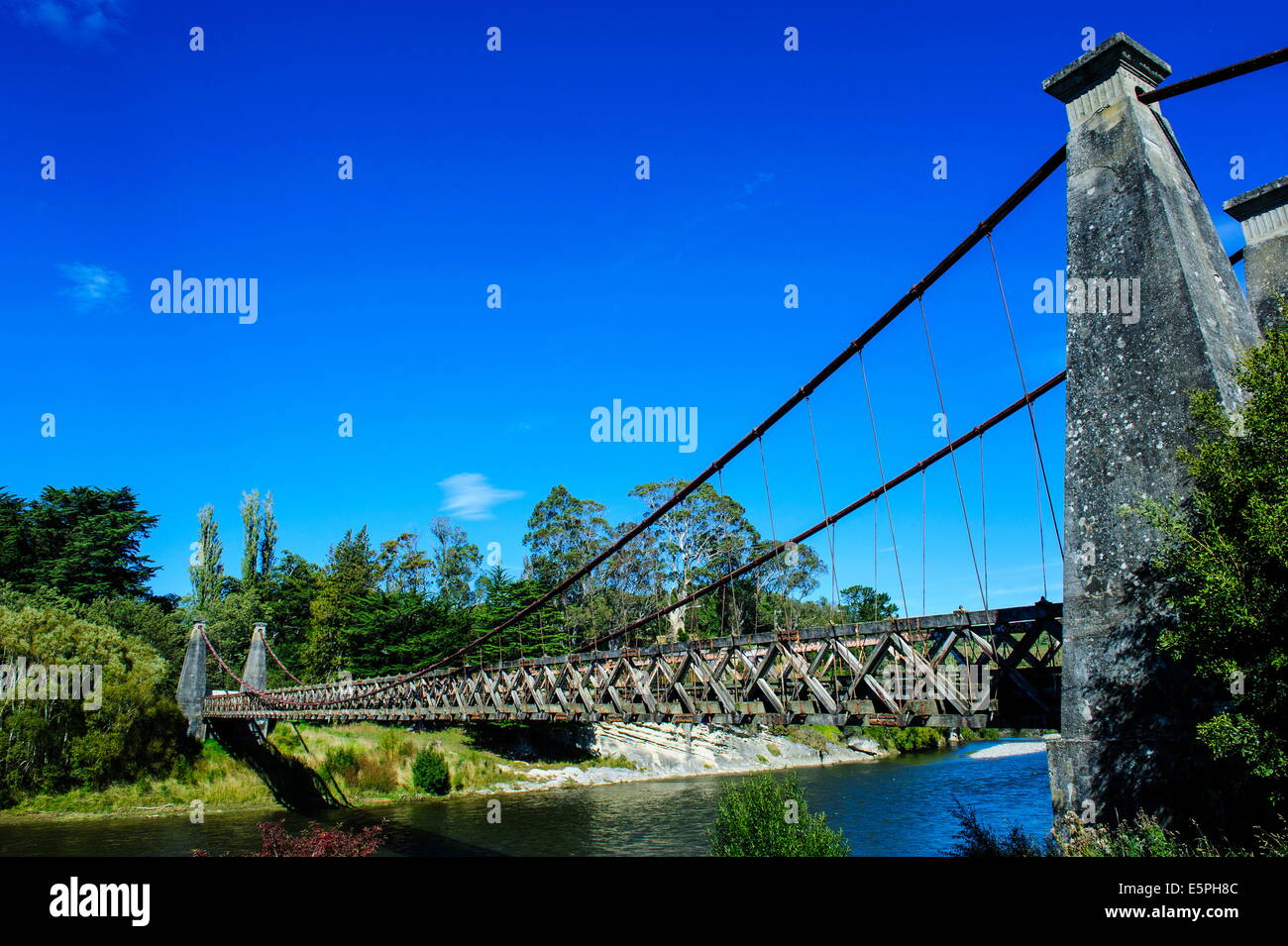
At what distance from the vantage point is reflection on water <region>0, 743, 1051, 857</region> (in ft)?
68.0

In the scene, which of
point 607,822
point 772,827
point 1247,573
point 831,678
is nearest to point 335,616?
point 607,822

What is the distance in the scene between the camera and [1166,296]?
6.66m

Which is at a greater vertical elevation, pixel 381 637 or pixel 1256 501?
pixel 1256 501

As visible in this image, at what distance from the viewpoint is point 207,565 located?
52.8 metres

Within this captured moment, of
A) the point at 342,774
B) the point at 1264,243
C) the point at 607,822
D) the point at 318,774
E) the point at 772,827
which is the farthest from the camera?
the point at 342,774

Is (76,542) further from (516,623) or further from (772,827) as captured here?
(772,827)

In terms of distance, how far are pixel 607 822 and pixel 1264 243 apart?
2355 centimetres

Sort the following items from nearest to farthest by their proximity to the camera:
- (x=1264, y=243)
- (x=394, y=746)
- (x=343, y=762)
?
(x=1264, y=243), (x=343, y=762), (x=394, y=746)

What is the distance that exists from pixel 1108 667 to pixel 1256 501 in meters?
2.26

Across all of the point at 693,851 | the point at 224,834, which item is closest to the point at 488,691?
the point at 693,851

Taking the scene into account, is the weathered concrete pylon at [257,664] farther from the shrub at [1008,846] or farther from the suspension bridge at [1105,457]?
the shrub at [1008,846]

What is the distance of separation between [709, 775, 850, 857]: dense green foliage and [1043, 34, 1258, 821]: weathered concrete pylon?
9182mm
